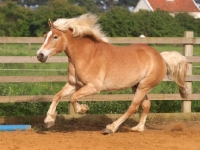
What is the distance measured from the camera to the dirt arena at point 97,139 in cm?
699

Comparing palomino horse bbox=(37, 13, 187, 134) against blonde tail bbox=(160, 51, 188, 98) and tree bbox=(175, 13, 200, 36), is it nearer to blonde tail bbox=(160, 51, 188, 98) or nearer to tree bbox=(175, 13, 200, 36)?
blonde tail bbox=(160, 51, 188, 98)

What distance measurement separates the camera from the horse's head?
7590 millimetres

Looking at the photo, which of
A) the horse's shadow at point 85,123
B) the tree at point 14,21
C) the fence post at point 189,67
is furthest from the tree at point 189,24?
the horse's shadow at point 85,123

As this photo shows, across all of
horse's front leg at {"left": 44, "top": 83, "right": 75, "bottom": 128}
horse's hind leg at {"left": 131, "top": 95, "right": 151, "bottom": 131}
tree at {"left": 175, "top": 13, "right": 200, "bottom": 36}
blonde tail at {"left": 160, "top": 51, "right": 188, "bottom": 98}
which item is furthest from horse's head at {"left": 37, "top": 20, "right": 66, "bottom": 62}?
tree at {"left": 175, "top": 13, "right": 200, "bottom": 36}

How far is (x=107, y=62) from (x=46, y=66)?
1093 centimetres

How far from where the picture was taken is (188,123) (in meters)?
10.1

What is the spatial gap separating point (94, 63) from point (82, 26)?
2.15ft

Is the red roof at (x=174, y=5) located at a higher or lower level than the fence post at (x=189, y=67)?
higher

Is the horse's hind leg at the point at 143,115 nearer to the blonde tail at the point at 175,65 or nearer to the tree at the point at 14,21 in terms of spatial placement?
the blonde tail at the point at 175,65

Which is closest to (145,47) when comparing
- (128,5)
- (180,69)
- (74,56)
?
(180,69)

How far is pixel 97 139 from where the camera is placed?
7648 mm

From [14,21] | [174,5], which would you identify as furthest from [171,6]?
[14,21]

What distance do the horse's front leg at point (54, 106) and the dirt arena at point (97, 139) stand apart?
22 centimetres

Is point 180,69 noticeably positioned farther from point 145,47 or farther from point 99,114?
point 99,114
